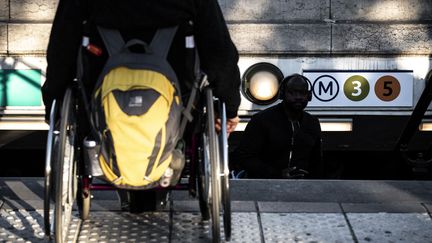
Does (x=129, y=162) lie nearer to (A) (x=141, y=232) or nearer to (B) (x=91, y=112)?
(B) (x=91, y=112)

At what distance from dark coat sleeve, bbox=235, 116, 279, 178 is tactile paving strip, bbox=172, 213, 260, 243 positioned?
1315 mm

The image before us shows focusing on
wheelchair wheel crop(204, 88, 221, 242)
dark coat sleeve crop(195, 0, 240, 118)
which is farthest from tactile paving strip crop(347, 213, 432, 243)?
dark coat sleeve crop(195, 0, 240, 118)

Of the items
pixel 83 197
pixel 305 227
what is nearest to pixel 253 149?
pixel 305 227

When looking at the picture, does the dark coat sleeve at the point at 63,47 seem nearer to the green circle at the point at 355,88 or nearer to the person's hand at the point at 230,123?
the person's hand at the point at 230,123

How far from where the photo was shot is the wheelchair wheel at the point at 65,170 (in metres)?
3.73

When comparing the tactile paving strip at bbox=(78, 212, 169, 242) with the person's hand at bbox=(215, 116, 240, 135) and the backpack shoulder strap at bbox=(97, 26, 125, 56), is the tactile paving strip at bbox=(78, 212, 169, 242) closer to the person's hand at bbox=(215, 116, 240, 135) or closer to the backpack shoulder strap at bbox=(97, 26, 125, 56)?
the person's hand at bbox=(215, 116, 240, 135)

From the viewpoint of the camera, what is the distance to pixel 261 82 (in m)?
6.20

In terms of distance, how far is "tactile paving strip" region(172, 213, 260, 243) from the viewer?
4324 mm

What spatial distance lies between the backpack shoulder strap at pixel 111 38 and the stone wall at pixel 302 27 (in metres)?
2.46

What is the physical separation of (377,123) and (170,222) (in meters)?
2.31

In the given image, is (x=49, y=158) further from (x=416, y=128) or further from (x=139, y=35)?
(x=416, y=128)

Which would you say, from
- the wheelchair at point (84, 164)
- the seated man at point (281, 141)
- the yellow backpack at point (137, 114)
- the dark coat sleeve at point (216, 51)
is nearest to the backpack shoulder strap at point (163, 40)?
the yellow backpack at point (137, 114)

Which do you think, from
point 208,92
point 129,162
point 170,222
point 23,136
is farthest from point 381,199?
point 23,136

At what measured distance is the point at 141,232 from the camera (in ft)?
14.4
